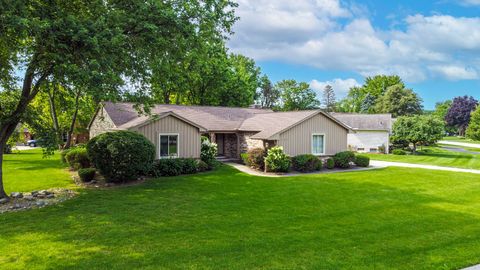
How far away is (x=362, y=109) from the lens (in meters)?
81.1

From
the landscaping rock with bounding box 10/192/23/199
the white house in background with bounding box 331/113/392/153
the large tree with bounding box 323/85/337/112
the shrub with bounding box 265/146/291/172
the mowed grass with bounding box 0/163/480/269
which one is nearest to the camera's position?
the mowed grass with bounding box 0/163/480/269

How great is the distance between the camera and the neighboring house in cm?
2022

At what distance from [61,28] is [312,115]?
17.1 metres

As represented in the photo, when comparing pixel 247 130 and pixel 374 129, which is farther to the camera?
pixel 374 129

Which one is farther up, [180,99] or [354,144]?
[180,99]

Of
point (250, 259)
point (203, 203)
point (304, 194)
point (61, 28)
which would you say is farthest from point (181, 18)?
point (250, 259)

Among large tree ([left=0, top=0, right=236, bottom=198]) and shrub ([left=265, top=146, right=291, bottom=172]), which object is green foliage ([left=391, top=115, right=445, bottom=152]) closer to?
shrub ([left=265, top=146, right=291, bottom=172])

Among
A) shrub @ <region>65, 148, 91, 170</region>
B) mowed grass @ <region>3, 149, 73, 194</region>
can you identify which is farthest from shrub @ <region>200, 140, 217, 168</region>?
mowed grass @ <region>3, 149, 73, 194</region>

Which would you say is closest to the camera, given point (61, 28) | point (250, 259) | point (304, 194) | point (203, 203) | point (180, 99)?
point (250, 259)

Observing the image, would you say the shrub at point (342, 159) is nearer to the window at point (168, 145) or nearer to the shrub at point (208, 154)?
the shrub at point (208, 154)

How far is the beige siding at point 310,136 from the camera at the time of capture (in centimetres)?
2209

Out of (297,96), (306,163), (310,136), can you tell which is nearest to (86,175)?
(306,163)

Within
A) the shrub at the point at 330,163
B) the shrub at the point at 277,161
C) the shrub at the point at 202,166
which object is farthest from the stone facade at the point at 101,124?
the shrub at the point at 330,163

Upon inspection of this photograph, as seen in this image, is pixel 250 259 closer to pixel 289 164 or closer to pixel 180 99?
pixel 289 164
